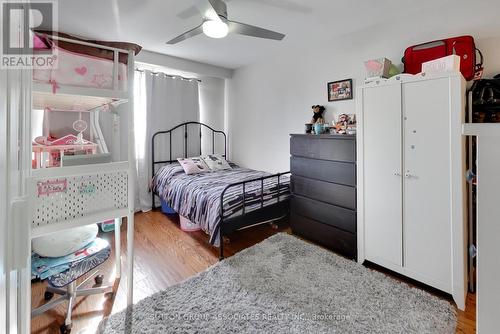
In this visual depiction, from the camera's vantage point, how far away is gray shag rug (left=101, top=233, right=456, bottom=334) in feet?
5.18

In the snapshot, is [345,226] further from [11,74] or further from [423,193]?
[11,74]

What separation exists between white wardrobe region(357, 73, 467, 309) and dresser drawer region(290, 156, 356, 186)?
Result: 0.11m

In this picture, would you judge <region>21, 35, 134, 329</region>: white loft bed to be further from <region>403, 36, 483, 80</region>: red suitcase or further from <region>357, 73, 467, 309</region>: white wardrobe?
<region>403, 36, 483, 80</region>: red suitcase

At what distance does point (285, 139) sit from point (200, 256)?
2.05 metres

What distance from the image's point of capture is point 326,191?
8.46 feet

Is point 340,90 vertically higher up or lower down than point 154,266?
higher up

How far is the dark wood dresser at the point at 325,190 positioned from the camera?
2.40 m

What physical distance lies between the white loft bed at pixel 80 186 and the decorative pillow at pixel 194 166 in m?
2.10

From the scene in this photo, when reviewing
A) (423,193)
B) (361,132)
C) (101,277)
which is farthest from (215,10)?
(101,277)

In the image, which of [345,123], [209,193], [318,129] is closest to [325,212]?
[318,129]

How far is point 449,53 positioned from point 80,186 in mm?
2993

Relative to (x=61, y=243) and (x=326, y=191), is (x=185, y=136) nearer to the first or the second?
(x=326, y=191)

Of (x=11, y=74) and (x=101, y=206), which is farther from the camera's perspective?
(x=101, y=206)

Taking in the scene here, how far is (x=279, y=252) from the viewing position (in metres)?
2.54
